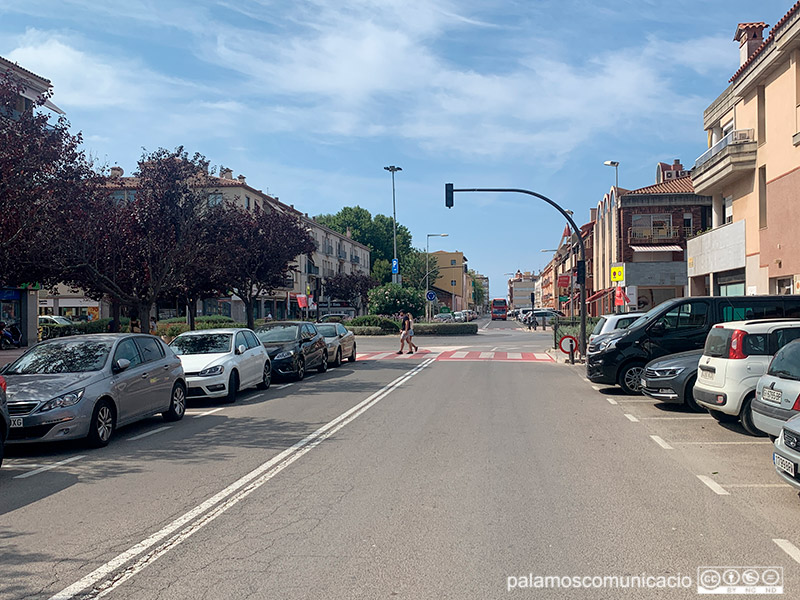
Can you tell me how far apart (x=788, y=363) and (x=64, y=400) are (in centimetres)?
855

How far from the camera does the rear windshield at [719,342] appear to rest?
32.3 feet

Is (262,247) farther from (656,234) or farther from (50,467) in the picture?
(656,234)

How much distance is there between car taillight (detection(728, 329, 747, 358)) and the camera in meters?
9.59

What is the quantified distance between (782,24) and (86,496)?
22.7 m

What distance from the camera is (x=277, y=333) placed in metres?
19.2

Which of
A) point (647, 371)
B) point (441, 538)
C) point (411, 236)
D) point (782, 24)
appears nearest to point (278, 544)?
point (441, 538)

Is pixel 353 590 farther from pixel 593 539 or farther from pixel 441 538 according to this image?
pixel 593 539

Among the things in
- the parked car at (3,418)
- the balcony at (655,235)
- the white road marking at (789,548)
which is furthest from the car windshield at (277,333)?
the balcony at (655,235)

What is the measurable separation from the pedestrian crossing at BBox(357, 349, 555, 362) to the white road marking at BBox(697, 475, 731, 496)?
1862cm

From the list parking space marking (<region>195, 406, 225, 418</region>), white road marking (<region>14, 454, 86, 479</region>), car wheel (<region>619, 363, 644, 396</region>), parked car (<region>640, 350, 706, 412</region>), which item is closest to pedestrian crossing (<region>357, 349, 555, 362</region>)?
car wheel (<region>619, 363, 644, 396</region>)

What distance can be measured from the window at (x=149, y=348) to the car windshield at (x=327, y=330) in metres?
11.8

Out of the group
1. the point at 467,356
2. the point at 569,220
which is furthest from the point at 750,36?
the point at 467,356

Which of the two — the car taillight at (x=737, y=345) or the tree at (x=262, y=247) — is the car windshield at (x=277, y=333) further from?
the car taillight at (x=737, y=345)

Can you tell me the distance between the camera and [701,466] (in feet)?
25.9
